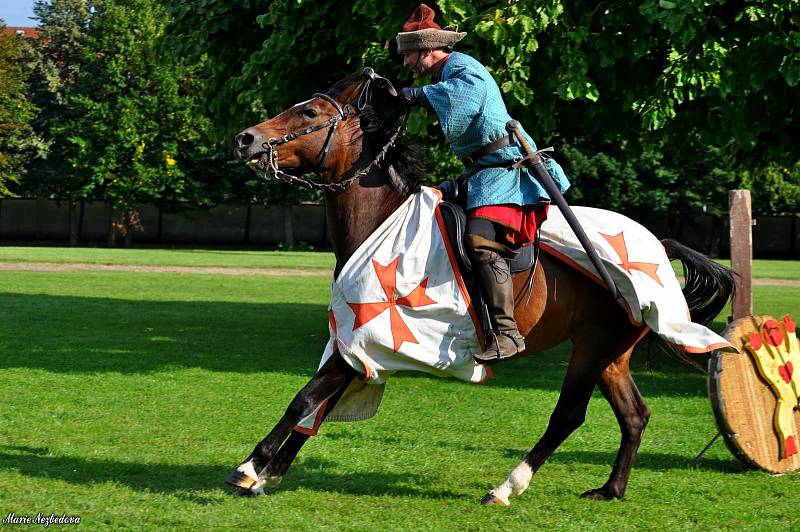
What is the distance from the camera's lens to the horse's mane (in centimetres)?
732

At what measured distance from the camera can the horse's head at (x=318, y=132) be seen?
22.9ft

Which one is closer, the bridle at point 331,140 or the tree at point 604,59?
the bridle at point 331,140

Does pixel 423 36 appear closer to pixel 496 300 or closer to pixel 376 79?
pixel 376 79

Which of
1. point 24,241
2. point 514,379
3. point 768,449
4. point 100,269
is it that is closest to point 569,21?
point 514,379

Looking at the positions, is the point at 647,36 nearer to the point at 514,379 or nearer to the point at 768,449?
the point at 514,379

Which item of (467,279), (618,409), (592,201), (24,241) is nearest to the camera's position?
(467,279)

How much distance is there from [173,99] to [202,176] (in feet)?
16.0

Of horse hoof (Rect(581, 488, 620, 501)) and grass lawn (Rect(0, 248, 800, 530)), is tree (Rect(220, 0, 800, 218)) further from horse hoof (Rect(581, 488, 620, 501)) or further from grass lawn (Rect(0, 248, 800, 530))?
horse hoof (Rect(581, 488, 620, 501))

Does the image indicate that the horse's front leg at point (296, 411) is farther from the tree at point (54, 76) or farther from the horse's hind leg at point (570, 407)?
the tree at point (54, 76)

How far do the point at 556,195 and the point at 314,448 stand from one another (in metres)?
3.27

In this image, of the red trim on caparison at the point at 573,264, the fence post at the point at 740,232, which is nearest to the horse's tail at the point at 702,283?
the red trim on caparison at the point at 573,264

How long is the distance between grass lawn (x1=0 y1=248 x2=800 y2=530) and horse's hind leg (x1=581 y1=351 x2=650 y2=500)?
185mm

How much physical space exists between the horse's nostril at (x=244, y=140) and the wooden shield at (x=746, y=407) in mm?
3843

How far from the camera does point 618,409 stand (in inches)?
309
